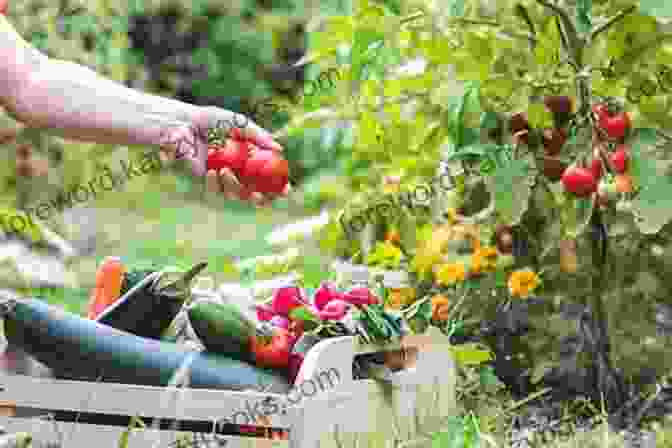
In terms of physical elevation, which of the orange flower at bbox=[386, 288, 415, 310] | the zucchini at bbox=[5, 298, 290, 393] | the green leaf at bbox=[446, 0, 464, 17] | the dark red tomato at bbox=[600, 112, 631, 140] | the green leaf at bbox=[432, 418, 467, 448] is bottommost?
the green leaf at bbox=[432, 418, 467, 448]

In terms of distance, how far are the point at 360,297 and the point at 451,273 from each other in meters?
0.86

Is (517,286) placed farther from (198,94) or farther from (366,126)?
(198,94)

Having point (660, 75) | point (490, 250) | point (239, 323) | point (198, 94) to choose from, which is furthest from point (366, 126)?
point (198, 94)

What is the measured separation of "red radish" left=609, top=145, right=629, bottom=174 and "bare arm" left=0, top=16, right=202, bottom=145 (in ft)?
2.96

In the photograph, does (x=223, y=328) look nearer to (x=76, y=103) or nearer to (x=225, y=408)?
(x=225, y=408)

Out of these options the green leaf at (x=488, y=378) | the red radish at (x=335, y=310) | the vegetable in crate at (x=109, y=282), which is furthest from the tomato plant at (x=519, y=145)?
the vegetable in crate at (x=109, y=282)

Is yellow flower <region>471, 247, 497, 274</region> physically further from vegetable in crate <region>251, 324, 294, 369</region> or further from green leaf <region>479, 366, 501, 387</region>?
vegetable in crate <region>251, 324, 294, 369</region>

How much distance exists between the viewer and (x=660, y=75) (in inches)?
110

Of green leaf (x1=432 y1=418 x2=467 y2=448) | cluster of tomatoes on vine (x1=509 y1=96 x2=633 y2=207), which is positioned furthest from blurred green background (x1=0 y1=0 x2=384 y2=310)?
green leaf (x1=432 y1=418 x2=467 y2=448)

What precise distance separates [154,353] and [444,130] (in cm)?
127

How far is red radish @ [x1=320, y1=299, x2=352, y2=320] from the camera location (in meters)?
2.20

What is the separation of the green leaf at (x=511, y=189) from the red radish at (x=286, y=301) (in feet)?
2.08

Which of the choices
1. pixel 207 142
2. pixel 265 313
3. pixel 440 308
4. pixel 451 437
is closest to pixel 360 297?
pixel 265 313

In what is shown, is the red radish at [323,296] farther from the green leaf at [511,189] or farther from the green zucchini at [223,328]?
the green leaf at [511,189]
